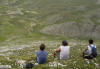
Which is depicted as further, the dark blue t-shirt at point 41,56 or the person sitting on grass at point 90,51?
the person sitting on grass at point 90,51

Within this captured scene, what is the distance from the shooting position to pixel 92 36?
103 m

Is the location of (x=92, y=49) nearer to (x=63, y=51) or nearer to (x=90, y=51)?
(x=90, y=51)

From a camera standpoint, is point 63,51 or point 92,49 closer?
point 63,51

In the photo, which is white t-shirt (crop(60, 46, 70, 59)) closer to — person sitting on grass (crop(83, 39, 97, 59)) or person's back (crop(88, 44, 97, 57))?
person sitting on grass (crop(83, 39, 97, 59))

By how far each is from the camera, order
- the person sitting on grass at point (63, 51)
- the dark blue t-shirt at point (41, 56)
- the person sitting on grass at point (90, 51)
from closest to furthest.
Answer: the dark blue t-shirt at point (41, 56)
the person sitting on grass at point (63, 51)
the person sitting on grass at point (90, 51)

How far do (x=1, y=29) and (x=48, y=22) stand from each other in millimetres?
35037

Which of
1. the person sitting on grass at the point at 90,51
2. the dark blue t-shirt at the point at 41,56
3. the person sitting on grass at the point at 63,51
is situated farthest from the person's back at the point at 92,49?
the dark blue t-shirt at the point at 41,56

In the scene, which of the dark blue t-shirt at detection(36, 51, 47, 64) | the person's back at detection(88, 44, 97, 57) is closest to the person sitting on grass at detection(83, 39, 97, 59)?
the person's back at detection(88, 44, 97, 57)

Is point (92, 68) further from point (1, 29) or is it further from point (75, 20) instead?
point (75, 20)

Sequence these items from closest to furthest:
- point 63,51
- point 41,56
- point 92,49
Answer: point 41,56
point 63,51
point 92,49

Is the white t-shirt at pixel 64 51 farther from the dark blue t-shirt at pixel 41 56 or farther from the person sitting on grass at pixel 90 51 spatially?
the person sitting on grass at pixel 90 51

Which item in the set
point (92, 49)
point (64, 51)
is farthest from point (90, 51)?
point (64, 51)

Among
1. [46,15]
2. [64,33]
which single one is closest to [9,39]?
[64,33]

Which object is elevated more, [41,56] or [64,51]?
[64,51]
